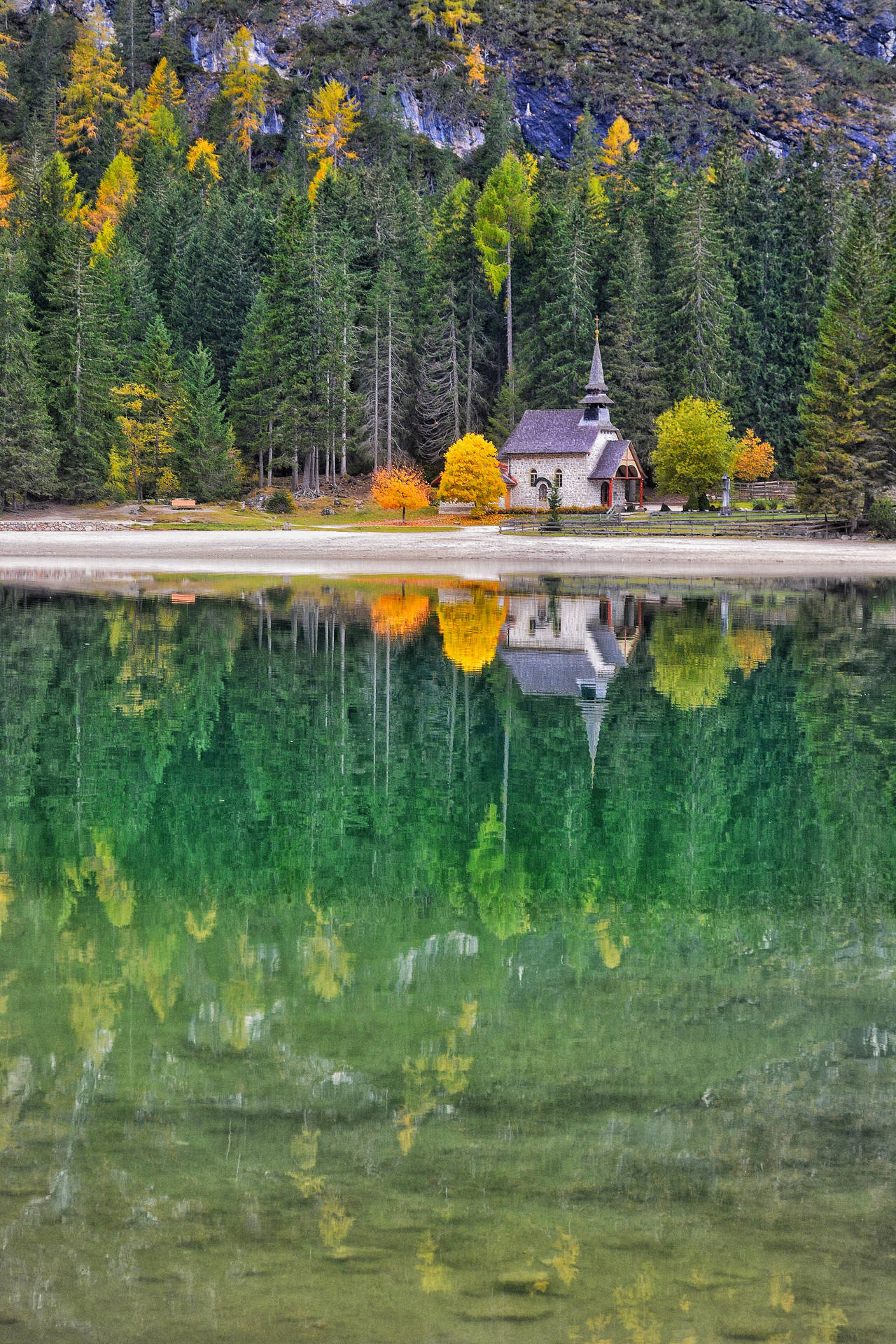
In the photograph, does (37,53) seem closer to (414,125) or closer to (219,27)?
(219,27)

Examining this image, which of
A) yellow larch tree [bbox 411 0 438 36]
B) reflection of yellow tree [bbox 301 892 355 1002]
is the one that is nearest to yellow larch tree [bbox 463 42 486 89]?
yellow larch tree [bbox 411 0 438 36]

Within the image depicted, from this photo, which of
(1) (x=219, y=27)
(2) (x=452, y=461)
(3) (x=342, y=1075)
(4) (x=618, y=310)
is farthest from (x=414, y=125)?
(3) (x=342, y=1075)

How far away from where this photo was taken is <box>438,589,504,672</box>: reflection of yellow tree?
70.5ft

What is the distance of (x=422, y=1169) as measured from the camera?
191 inches

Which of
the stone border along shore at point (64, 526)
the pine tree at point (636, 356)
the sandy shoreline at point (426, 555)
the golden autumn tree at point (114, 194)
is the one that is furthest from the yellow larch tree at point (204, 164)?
the sandy shoreline at point (426, 555)

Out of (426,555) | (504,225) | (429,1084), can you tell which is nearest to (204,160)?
(504,225)

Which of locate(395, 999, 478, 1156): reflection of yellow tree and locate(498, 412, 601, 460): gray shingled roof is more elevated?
locate(498, 412, 601, 460): gray shingled roof

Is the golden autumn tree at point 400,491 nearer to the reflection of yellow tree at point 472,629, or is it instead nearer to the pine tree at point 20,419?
the pine tree at point 20,419

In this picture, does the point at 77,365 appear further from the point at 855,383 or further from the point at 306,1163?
the point at 306,1163

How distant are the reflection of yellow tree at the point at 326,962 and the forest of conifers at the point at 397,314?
59.1 meters

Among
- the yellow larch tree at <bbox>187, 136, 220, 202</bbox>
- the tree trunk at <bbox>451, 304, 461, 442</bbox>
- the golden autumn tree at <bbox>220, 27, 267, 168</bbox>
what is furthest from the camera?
the golden autumn tree at <bbox>220, 27, 267, 168</bbox>

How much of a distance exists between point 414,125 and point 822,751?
15469 centimetres

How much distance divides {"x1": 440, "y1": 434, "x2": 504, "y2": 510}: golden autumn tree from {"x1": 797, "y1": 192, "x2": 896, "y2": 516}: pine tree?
16662 millimetres

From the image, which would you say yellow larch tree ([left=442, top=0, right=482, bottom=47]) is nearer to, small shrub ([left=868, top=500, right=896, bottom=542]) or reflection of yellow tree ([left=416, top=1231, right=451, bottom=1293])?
small shrub ([left=868, top=500, right=896, bottom=542])
